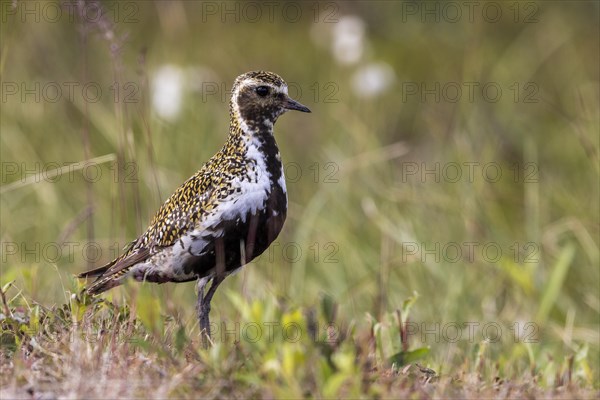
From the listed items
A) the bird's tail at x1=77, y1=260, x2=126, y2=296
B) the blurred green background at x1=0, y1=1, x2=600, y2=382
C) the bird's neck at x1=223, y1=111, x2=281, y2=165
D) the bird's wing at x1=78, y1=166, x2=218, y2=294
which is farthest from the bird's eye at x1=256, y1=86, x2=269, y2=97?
the bird's tail at x1=77, y1=260, x2=126, y2=296

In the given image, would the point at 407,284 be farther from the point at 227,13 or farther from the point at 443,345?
the point at 227,13

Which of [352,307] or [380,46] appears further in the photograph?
[380,46]

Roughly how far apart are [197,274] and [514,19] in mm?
10318

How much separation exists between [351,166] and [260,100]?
2.58 metres

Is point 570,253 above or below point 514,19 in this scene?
below

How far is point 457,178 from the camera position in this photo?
28.2 feet

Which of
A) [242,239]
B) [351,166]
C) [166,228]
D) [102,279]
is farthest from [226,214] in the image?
[351,166]

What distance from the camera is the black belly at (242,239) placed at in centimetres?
499

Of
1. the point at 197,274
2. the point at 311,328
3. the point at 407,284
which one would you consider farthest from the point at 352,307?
the point at 311,328

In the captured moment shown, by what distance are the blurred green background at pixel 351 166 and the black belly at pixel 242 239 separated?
282 millimetres

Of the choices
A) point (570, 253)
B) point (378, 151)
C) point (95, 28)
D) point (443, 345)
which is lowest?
point (443, 345)

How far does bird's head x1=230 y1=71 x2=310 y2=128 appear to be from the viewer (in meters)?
5.46

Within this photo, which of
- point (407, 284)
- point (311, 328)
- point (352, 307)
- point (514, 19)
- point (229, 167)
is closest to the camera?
point (311, 328)

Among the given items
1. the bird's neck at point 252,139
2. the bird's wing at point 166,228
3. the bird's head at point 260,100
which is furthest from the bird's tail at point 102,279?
the bird's head at point 260,100
